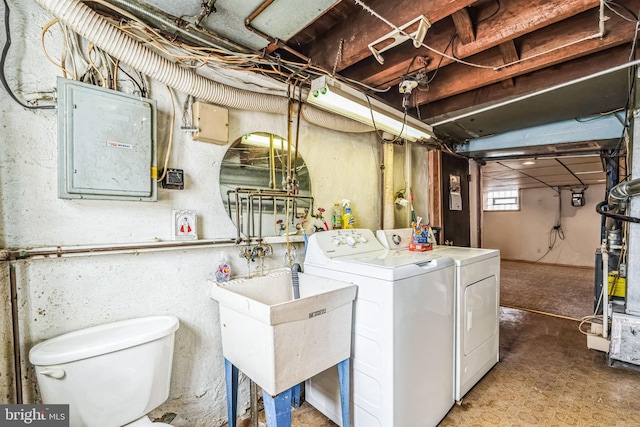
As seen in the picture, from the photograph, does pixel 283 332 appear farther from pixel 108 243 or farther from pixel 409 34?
pixel 409 34

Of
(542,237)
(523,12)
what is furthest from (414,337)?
(542,237)

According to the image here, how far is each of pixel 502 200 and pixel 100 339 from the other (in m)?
9.15

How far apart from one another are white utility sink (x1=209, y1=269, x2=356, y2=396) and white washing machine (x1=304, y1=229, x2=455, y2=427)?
105 millimetres

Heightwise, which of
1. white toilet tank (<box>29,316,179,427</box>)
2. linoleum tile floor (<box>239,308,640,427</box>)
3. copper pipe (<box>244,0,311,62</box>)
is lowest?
linoleum tile floor (<box>239,308,640,427</box>)

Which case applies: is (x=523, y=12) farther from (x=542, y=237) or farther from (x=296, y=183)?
(x=542, y=237)

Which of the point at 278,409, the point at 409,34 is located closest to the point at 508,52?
the point at 409,34

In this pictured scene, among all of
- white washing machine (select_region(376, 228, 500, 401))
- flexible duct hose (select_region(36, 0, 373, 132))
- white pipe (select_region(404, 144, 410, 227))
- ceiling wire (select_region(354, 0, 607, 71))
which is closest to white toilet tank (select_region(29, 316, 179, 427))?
flexible duct hose (select_region(36, 0, 373, 132))

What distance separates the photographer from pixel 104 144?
126cm

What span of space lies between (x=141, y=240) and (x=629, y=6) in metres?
2.82

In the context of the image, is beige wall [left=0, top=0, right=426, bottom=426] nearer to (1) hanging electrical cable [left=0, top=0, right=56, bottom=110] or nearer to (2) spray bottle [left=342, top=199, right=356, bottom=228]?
(1) hanging electrical cable [left=0, top=0, right=56, bottom=110]

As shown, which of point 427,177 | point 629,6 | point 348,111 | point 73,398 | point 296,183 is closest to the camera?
point 73,398

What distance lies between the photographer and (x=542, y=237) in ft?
24.2

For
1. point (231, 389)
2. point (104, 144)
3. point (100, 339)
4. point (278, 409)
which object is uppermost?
point (104, 144)

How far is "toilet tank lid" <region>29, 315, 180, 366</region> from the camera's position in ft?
3.49
